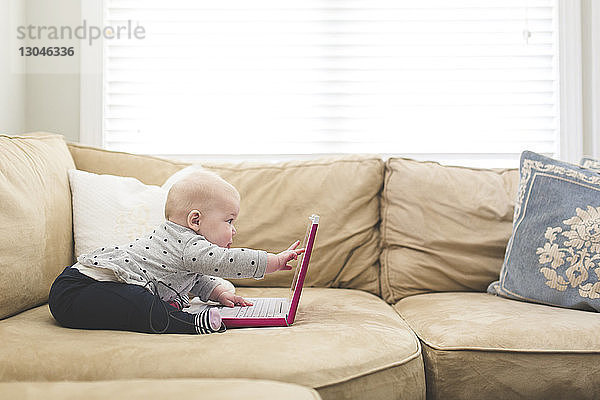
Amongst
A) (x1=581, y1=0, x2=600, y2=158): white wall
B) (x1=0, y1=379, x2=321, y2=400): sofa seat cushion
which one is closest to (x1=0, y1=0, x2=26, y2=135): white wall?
(x1=0, y1=379, x2=321, y2=400): sofa seat cushion

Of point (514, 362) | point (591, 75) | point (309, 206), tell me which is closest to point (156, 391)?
point (514, 362)

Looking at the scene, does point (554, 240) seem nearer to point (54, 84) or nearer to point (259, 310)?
point (259, 310)

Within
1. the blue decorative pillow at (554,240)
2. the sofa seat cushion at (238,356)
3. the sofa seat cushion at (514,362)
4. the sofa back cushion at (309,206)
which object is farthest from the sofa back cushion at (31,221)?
the blue decorative pillow at (554,240)

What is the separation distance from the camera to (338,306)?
1.61 m

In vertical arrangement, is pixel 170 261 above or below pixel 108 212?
below

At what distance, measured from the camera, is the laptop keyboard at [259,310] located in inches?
54.6

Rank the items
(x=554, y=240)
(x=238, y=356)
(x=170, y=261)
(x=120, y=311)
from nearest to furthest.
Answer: (x=238, y=356) → (x=120, y=311) → (x=170, y=261) → (x=554, y=240)

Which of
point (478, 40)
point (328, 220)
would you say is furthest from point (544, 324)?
point (478, 40)

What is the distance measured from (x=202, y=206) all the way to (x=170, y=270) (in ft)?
0.54

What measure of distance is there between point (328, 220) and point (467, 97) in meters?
1.02

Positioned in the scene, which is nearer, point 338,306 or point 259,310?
point 259,310

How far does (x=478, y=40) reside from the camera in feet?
8.64

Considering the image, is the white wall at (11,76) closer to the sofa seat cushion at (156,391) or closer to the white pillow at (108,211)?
the white pillow at (108,211)

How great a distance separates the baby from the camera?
4.25ft
